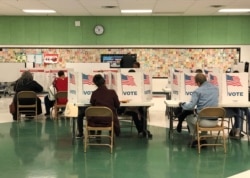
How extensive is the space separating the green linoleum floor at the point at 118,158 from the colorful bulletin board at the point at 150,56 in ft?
24.9

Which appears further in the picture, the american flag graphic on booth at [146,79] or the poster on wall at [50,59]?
the poster on wall at [50,59]

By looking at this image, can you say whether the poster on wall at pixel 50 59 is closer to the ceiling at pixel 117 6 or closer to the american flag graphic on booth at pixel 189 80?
the ceiling at pixel 117 6

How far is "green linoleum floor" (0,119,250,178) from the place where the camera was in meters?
5.20

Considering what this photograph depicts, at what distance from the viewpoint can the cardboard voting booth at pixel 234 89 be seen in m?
7.09

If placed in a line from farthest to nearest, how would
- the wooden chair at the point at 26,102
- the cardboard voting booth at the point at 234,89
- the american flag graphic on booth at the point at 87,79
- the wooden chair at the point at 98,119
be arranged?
the wooden chair at the point at 26,102 → the american flag graphic on booth at the point at 87,79 → the cardboard voting booth at the point at 234,89 → the wooden chair at the point at 98,119

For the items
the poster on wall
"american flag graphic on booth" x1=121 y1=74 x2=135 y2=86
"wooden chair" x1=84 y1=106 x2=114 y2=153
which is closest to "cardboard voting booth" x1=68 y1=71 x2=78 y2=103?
"american flag graphic on booth" x1=121 y1=74 x2=135 y2=86

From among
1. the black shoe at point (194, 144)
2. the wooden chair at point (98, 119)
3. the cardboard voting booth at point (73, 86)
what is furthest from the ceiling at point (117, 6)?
the wooden chair at point (98, 119)

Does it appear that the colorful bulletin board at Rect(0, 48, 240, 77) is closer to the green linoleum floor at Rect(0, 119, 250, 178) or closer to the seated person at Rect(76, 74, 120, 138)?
the green linoleum floor at Rect(0, 119, 250, 178)

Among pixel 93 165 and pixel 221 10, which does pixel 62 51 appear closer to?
pixel 221 10

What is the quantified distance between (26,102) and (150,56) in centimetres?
706

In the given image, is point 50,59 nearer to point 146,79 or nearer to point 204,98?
point 146,79

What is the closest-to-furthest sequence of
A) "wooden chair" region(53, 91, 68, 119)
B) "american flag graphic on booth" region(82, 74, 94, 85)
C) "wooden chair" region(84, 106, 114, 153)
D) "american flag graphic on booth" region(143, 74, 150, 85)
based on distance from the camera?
"wooden chair" region(84, 106, 114, 153), "american flag graphic on booth" region(82, 74, 94, 85), "american flag graphic on booth" region(143, 74, 150, 85), "wooden chair" region(53, 91, 68, 119)

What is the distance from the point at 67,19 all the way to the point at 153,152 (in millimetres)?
10008

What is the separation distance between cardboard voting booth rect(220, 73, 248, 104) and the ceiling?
4.45 metres
